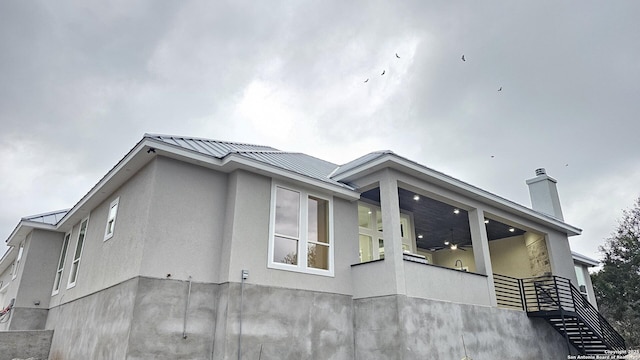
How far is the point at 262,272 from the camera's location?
22.8ft

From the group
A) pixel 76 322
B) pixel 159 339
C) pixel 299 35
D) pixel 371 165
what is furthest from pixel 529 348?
pixel 299 35

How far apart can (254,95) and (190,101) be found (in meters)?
2.81

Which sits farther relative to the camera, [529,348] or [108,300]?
[529,348]

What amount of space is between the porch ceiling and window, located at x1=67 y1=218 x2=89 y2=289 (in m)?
7.78

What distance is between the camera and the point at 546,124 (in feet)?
49.4

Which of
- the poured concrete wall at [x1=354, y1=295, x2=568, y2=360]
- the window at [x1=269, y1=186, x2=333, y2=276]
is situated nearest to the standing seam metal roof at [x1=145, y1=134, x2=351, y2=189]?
the window at [x1=269, y1=186, x2=333, y2=276]

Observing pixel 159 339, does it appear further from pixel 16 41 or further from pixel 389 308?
pixel 16 41

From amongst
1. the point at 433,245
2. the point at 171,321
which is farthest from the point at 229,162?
the point at 433,245

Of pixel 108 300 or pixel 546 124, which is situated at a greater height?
pixel 546 124

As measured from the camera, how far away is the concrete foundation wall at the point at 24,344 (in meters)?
8.45

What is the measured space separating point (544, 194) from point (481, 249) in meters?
6.24

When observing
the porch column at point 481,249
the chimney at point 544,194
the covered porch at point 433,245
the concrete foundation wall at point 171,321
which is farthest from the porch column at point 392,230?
the chimney at point 544,194

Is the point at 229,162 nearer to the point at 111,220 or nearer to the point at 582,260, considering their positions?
the point at 111,220

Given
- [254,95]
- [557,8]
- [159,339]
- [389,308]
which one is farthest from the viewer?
[254,95]
